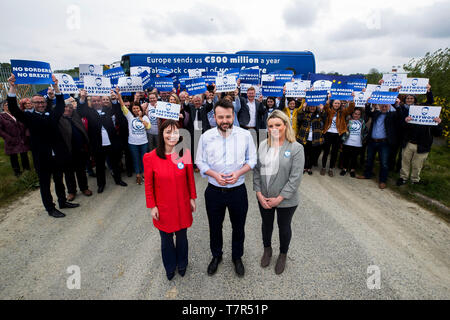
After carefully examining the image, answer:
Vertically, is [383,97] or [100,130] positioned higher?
[383,97]

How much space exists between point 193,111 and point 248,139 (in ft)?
13.3

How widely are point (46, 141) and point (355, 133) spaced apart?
23.0 feet

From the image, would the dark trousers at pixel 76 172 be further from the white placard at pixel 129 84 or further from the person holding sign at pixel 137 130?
the white placard at pixel 129 84

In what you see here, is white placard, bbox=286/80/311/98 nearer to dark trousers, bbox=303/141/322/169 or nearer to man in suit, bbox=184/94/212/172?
dark trousers, bbox=303/141/322/169

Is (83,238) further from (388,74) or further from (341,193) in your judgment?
(388,74)

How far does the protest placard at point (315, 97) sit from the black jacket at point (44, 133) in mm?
5409

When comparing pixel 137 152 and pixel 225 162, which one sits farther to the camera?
pixel 137 152

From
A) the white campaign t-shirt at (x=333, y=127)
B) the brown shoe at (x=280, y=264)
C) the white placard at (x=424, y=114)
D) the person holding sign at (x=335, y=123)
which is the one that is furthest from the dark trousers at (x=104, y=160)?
the white placard at (x=424, y=114)

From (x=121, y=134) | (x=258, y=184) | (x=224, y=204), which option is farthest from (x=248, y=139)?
(x=121, y=134)

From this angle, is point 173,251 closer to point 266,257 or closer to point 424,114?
point 266,257

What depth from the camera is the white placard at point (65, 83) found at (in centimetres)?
501

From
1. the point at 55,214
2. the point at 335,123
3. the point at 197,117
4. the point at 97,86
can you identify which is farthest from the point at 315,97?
the point at 55,214

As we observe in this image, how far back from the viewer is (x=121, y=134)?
5809 millimetres

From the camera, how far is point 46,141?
4191mm
